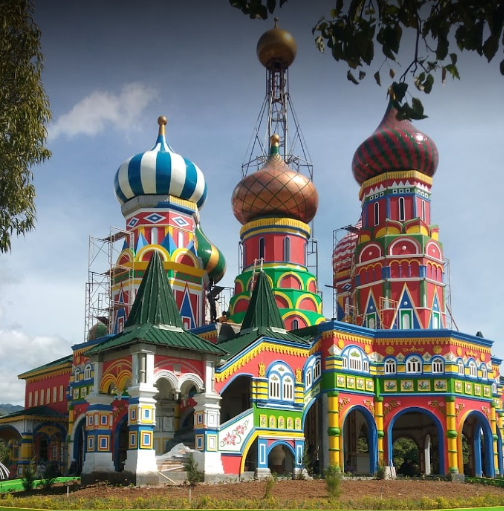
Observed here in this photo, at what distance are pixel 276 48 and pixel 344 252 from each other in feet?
41.1

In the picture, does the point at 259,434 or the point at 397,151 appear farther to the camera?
the point at 397,151

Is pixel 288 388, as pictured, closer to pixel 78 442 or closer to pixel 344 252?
pixel 78 442

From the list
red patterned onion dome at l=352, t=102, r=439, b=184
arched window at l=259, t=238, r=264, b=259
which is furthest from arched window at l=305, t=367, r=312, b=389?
red patterned onion dome at l=352, t=102, r=439, b=184

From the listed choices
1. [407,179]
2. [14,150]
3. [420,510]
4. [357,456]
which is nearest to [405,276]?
[407,179]

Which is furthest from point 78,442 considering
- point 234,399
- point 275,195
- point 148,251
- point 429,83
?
point 429,83

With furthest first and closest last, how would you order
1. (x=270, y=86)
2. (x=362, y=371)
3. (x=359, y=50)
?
(x=270, y=86)
(x=362, y=371)
(x=359, y=50)

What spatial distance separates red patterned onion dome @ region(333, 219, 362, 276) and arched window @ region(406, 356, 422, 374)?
14.3m

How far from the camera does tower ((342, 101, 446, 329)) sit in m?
35.5

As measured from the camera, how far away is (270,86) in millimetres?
44062

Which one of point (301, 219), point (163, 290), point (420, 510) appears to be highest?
point (301, 219)

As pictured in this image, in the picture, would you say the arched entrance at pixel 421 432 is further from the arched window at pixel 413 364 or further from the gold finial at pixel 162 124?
the gold finial at pixel 162 124

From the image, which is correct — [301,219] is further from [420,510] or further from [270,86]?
[420,510]

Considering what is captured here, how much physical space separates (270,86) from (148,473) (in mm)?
27622

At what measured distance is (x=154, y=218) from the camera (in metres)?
38.5
